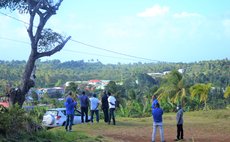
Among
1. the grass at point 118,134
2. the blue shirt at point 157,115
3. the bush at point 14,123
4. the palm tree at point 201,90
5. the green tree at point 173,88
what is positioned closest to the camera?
the bush at point 14,123

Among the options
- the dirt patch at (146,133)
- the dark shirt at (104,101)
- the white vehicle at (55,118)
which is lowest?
the dirt patch at (146,133)

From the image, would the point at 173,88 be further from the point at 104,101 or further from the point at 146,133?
the point at 146,133

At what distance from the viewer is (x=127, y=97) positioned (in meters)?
62.1

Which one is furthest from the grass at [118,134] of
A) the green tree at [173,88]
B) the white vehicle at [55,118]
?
the green tree at [173,88]

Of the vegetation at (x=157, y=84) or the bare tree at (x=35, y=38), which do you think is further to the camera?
the vegetation at (x=157, y=84)

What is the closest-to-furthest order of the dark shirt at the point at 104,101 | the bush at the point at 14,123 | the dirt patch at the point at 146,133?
the bush at the point at 14,123
the dirt patch at the point at 146,133
the dark shirt at the point at 104,101

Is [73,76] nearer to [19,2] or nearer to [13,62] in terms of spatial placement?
[13,62]

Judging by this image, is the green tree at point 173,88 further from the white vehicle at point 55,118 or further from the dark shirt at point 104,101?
the dark shirt at point 104,101

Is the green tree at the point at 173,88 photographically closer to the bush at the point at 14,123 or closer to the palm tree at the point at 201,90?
the palm tree at the point at 201,90

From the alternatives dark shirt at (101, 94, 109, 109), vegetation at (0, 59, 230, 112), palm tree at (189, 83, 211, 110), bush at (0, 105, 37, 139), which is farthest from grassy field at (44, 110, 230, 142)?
palm tree at (189, 83, 211, 110)

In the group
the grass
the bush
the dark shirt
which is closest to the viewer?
the bush

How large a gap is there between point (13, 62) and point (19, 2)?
111496mm

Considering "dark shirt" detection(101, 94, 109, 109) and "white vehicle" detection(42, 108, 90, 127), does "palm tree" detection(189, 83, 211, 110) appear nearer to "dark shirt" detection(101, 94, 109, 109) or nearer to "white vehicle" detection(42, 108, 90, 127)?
"dark shirt" detection(101, 94, 109, 109)

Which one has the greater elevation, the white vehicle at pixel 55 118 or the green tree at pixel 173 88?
the green tree at pixel 173 88
